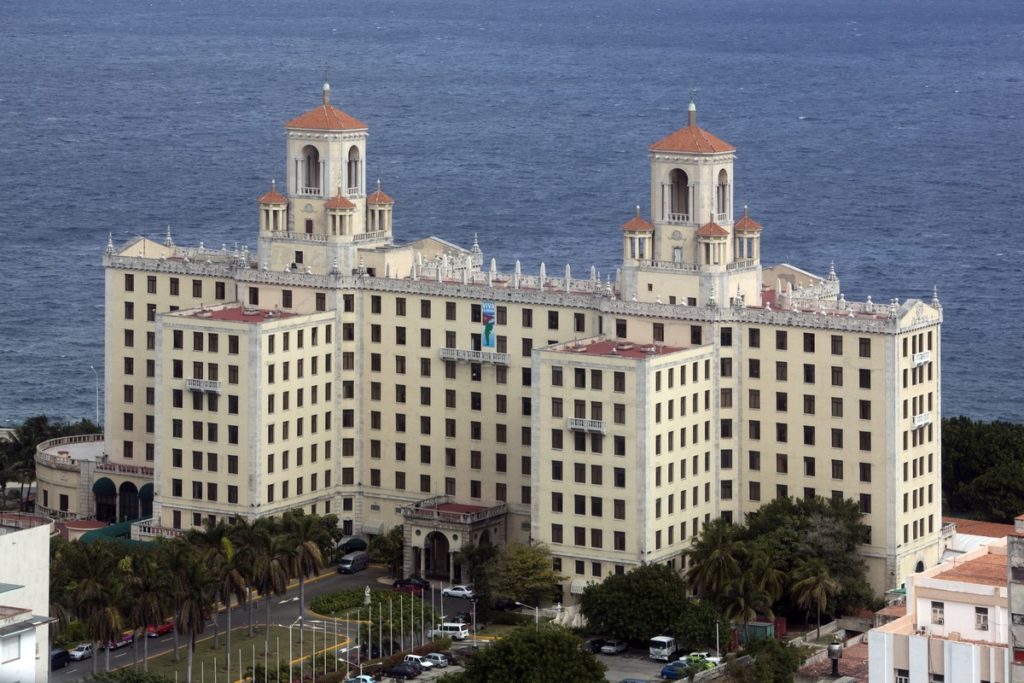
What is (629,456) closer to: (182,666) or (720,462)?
(720,462)

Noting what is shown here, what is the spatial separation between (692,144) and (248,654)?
142 ft

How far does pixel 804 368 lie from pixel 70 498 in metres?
52.0

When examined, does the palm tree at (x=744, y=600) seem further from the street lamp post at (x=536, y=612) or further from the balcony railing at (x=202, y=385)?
the balcony railing at (x=202, y=385)

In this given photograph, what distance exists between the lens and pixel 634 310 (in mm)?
183625

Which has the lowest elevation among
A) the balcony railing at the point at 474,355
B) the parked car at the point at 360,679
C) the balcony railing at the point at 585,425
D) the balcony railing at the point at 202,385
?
the parked car at the point at 360,679

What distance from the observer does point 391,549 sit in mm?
185375

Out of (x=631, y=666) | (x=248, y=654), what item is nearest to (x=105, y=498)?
(x=248, y=654)

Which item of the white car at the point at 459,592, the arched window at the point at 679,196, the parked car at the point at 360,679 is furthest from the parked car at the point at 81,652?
the arched window at the point at 679,196

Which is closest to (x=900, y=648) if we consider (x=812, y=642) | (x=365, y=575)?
(x=812, y=642)

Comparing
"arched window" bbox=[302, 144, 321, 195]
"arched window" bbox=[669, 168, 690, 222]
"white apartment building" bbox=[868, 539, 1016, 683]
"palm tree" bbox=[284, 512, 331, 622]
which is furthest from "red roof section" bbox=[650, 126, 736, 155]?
"white apartment building" bbox=[868, 539, 1016, 683]

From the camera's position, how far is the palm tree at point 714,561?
16962 cm

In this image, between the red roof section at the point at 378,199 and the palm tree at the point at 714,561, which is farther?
the red roof section at the point at 378,199

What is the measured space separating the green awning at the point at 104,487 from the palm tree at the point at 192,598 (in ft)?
125

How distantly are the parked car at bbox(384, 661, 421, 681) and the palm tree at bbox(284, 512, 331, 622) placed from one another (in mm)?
11190
